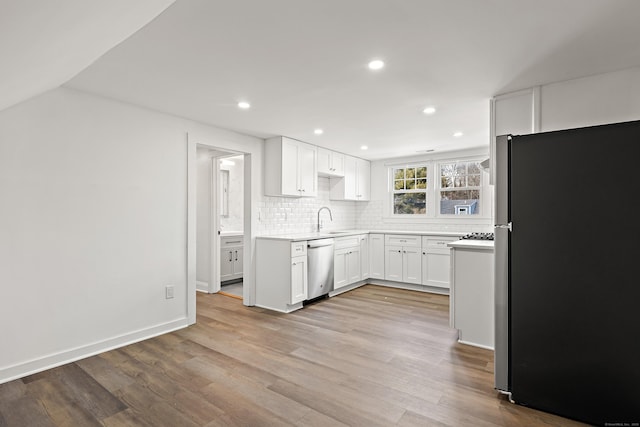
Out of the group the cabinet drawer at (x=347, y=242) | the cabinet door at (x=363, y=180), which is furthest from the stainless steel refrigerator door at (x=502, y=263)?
the cabinet door at (x=363, y=180)

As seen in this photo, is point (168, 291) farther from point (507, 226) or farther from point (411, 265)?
point (411, 265)

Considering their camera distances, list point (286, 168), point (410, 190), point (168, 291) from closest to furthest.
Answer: point (168, 291) → point (286, 168) → point (410, 190)

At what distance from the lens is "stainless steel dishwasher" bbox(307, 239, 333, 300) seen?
4363 millimetres

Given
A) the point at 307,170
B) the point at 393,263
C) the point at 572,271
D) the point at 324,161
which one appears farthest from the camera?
the point at 393,263

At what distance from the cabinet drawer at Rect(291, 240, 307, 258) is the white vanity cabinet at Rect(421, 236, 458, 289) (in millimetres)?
2082

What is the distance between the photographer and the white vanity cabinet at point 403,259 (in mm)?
5223

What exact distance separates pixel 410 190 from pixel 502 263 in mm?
4072

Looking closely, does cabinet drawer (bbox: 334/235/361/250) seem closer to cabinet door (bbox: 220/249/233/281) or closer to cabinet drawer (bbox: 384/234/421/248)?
cabinet drawer (bbox: 384/234/421/248)

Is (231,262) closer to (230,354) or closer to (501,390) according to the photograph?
(230,354)

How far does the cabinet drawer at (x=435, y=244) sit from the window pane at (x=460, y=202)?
810 mm

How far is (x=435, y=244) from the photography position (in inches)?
199

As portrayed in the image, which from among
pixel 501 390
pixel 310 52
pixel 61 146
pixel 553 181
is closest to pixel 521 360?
pixel 501 390

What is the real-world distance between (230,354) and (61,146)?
229cm

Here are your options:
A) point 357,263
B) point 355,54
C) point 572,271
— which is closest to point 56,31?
point 355,54
